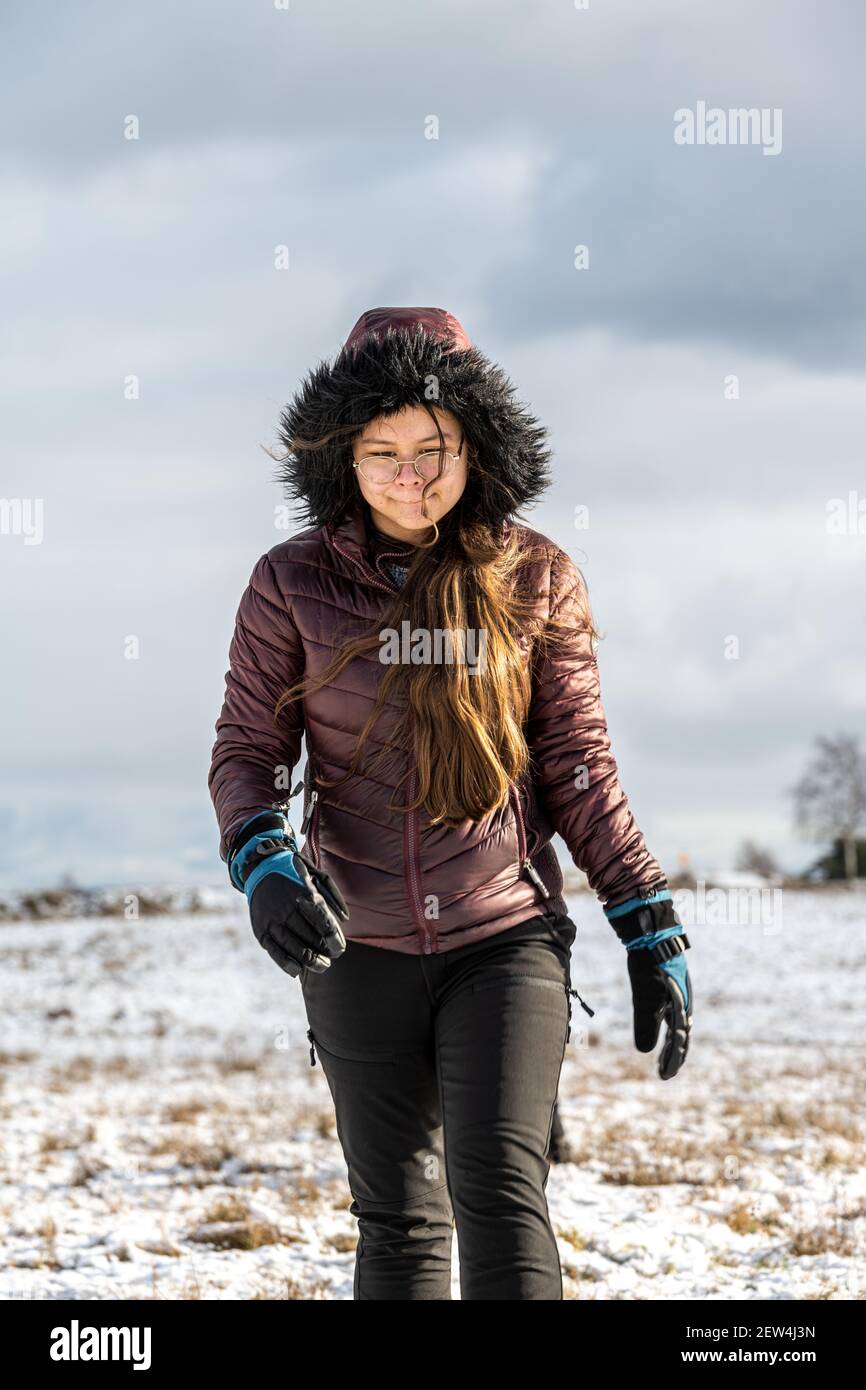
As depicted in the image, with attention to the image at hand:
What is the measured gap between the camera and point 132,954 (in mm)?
21031

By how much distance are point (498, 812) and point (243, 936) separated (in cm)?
2029

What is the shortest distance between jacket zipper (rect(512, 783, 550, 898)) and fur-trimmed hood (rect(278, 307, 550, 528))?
705 mm

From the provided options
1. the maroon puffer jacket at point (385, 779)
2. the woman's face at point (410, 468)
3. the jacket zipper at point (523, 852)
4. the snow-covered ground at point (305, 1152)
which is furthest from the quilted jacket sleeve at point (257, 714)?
the snow-covered ground at point (305, 1152)

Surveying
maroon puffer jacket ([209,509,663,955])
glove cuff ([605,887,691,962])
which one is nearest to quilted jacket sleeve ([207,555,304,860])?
maroon puffer jacket ([209,509,663,955])

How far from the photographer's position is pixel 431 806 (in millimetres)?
2906

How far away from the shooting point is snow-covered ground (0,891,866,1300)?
5074mm

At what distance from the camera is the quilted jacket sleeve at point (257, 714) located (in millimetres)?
3057

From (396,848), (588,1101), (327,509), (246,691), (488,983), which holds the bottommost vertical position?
(588,1101)

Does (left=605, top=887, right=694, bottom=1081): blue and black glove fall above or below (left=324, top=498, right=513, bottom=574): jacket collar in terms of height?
below

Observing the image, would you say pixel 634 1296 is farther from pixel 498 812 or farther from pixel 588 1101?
pixel 588 1101

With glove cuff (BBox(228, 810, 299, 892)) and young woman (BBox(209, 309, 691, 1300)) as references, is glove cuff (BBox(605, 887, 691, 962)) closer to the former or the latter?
young woman (BBox(209, 309, 691, 1300))
